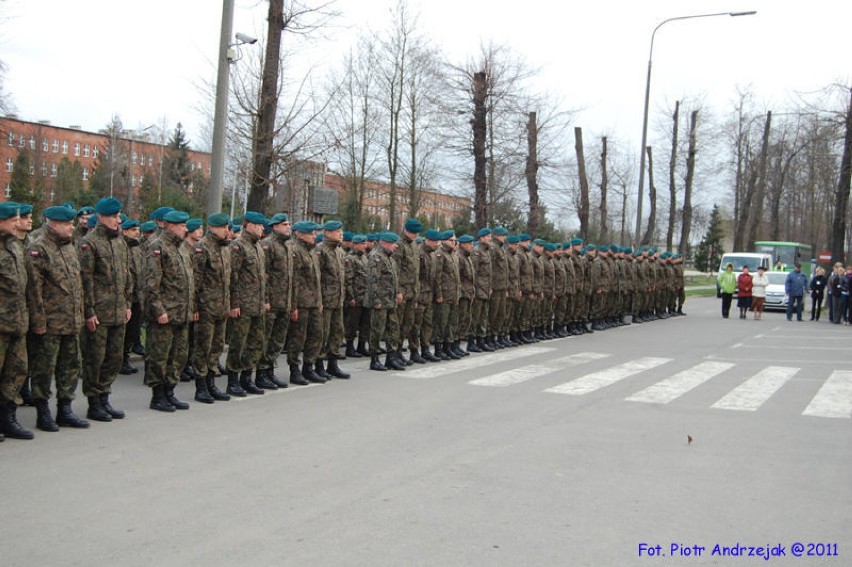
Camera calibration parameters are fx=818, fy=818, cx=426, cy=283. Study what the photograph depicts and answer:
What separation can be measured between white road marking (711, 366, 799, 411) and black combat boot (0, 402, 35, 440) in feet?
24.8

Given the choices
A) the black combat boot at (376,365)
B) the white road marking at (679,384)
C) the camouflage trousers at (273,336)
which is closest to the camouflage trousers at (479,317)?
the black combat boot at (376,365)

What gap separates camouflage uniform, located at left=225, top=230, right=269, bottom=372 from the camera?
32.1 feet

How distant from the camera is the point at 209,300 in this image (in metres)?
9.29

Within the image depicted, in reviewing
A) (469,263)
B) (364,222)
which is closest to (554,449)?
(469,263)

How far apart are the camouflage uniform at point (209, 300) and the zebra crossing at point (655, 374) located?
10.4 feet

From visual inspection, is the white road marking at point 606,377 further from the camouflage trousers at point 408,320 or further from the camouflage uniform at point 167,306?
the camouflage uniform at point 167,306

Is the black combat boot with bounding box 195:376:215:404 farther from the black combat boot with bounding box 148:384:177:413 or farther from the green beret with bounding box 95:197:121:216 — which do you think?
the green beret with bounding box 95:197:121:216

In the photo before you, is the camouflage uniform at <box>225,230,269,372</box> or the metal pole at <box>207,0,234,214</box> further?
the metal pole at <box>207,0,234,214</box>

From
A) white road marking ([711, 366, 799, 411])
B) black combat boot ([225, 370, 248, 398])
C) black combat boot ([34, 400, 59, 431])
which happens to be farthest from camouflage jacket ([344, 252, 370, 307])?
black combat boot ([34, 400, 59, 431])

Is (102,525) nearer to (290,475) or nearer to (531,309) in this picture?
(290,475)

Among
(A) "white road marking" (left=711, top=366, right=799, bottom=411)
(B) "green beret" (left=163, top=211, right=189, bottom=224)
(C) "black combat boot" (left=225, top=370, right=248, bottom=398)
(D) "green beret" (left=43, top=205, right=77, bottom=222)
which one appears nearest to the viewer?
(D) "green beret" (left=43, top=205, right=77, bottom=222)

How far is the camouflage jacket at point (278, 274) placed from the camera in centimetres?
1038

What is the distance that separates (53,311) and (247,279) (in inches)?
103

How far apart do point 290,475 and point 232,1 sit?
32.9 ft
